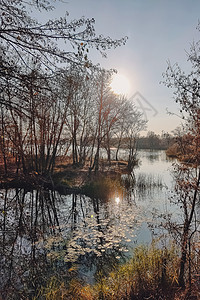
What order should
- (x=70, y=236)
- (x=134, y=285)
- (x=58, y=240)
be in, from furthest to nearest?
1. (x=70, y=236)
2. (x=58, y=240)
3. (x=134, y=285)

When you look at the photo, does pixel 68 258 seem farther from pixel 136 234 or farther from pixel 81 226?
pixel 136 234

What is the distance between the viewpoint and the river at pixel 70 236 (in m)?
4.65

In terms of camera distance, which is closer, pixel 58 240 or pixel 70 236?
pixel 58 240

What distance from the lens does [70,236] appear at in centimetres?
640

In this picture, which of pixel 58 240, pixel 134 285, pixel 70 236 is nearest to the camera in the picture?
pixel 134 285

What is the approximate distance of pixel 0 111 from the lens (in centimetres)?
1227

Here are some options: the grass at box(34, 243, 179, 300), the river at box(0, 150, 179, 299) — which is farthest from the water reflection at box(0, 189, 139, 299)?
the grass at box(34, 243, 179, 300)

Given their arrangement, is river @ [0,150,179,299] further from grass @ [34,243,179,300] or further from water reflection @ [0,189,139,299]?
grass @ [34,243,179,300]

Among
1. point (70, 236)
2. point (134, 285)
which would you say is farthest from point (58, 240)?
point (134, 285)

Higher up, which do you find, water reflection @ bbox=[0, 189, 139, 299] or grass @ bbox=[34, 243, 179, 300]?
grass @ bbox=[34, 243, 179, 300]

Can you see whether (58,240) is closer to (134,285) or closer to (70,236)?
(70,236)

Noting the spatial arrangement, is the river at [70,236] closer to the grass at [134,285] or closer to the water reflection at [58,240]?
the water reflection at [58,240]

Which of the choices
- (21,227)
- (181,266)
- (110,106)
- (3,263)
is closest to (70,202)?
(21,227)

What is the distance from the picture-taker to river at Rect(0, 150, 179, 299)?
465cm
